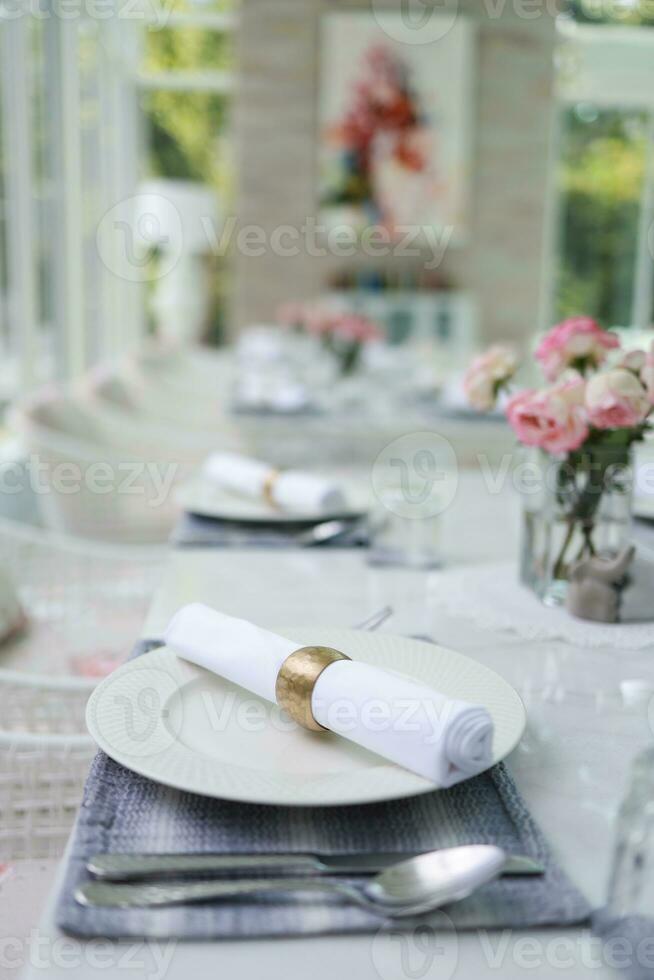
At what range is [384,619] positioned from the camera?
43.9 inches

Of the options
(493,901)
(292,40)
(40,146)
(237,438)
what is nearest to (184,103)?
(292,40)

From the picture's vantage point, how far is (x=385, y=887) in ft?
1.96

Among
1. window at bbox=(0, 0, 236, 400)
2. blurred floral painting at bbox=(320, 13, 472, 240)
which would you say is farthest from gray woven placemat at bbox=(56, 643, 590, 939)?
blurred floral painting at bbox=(320, 13, 472, 240)

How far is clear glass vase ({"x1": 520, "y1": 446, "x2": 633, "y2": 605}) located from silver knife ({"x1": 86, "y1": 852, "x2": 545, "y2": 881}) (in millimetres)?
583

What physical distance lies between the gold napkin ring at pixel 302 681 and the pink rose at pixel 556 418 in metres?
0.43

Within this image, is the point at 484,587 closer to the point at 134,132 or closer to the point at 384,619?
the point at 384,619

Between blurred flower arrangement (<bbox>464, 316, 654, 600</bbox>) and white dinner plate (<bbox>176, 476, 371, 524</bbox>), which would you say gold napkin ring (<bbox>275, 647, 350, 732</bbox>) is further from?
white dinner plate (<bbox>176, 476, 371, 524</bbox>)

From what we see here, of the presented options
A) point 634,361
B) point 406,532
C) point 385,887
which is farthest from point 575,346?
point 385,887

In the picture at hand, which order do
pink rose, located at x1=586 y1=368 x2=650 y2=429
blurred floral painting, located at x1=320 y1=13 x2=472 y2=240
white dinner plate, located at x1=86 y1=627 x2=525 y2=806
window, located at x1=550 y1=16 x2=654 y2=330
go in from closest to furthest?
white dinner plate, located at x1=86 y1=627 x2=525 y2=806
pink rose, located at x1=586 y1=368 x2=650 y2=429
blurred floral painting, located at x1=320 y1=13 x2=472 y2=240
window, located at x1=550 y1=16 x2=654 y2=330

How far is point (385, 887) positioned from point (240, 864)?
9 centimetres

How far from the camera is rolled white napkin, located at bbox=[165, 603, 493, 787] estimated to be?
27.3 inches

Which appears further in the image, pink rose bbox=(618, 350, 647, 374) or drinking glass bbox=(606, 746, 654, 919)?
pink rose bbox=(618, 350, 647, 374)

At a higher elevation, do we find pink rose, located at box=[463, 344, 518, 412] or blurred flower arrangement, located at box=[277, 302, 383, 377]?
pink rose, located at box=[463, 344, 518, 412]

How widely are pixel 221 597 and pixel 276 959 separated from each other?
69 centimetres
